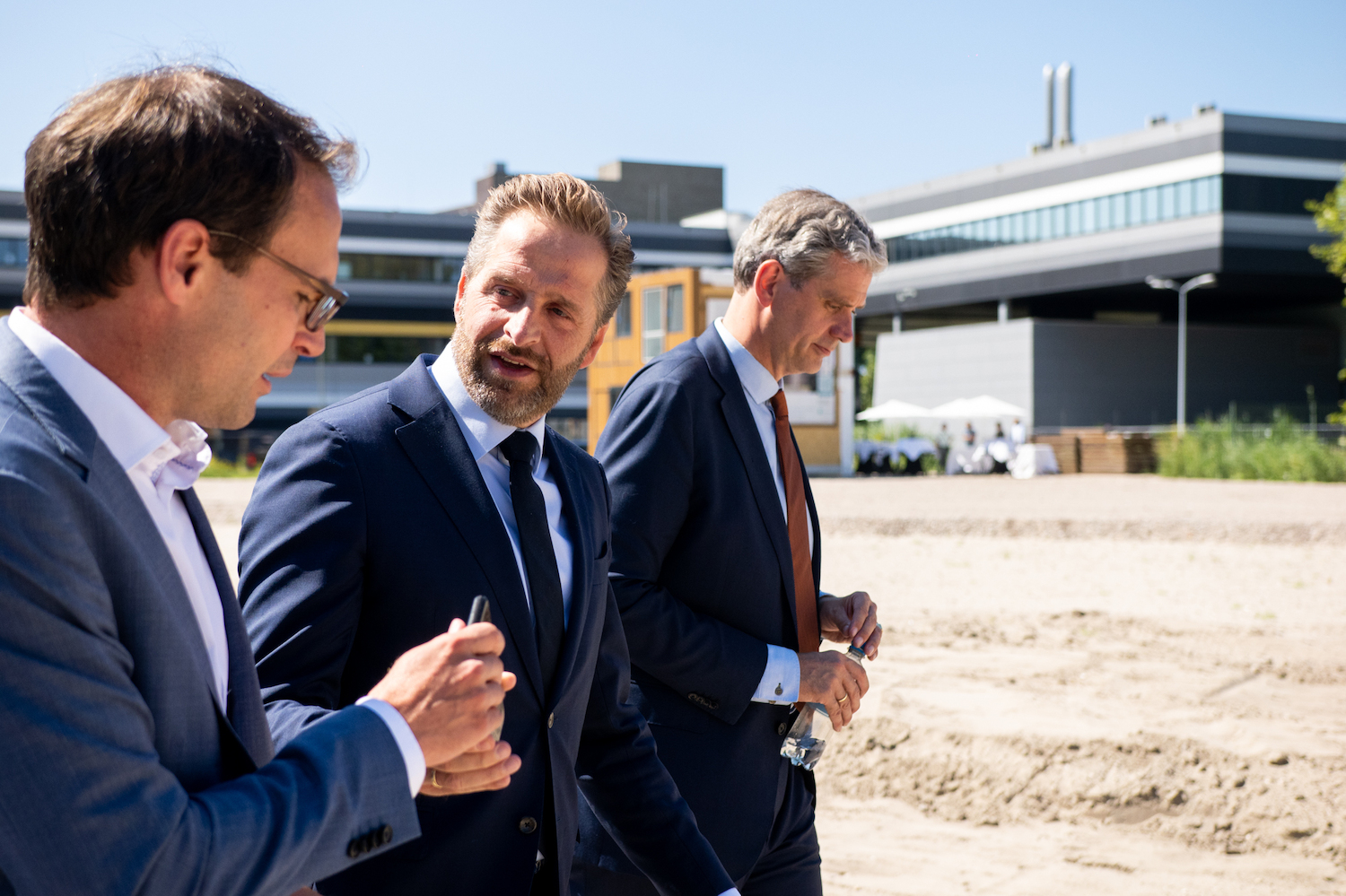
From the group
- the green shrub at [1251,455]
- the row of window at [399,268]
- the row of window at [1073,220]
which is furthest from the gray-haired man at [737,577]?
the row of window at [399,268]

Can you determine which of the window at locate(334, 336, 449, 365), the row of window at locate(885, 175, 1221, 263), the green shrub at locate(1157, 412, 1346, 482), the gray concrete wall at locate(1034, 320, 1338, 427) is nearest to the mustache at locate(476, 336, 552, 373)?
the green shrub at locate(1157, 412, 1346, 482)

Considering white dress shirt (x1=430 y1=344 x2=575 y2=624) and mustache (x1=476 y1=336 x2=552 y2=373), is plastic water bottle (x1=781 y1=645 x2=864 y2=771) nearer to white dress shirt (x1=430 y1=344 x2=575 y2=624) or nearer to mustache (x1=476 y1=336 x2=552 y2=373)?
white dress shirt (x1=430 y1=344 x2=575 y2=624)

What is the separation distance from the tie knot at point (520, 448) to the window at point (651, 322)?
32.7 meters

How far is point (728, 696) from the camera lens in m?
2.85

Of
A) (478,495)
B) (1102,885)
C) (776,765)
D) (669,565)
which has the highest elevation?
(478,495)

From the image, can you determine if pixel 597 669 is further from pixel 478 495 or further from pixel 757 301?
pixel 757 301

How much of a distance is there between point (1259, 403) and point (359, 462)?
57.6 m

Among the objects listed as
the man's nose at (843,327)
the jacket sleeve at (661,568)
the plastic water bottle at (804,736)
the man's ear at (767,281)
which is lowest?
the plastic water bottle at (804,736)

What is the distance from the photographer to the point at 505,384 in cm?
226

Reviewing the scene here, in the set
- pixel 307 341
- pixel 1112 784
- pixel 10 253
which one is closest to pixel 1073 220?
pixel 10 253

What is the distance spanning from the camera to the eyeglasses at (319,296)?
144cm

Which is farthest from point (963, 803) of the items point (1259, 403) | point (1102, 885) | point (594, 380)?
point (1259, 403)

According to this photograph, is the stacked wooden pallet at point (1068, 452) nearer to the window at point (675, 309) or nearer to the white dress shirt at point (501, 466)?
the window at point (675, 309)

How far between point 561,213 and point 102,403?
4.14 feet
